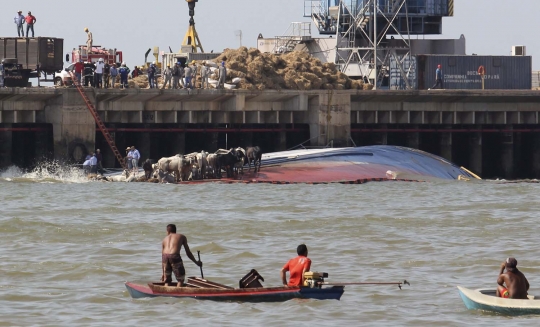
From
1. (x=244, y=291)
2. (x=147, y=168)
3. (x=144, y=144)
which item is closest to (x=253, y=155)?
(x=147, y=168)

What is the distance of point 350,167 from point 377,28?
24.0 meters

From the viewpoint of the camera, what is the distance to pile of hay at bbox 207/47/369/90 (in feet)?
208

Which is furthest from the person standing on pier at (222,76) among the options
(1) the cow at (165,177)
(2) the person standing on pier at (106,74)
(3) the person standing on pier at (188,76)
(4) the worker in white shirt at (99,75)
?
(1) the cow at (165,177)

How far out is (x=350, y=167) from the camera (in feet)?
176

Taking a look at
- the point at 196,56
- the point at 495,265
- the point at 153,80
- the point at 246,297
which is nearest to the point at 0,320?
the point at 246,297

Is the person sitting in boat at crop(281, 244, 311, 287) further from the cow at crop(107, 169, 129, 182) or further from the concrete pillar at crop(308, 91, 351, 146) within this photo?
the concrete pillar at crop(308, 91, 351, 146)

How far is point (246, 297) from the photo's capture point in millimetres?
23688

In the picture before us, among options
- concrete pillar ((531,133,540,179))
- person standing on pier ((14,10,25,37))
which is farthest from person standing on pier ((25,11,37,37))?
concrete pillar ((531,133,540,179))

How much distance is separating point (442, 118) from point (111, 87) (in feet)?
55.8

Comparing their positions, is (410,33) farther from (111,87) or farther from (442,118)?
(111,87)

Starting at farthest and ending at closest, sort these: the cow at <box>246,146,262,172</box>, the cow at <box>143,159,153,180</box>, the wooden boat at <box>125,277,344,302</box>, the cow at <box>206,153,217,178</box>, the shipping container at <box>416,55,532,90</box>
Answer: the shipping container at <box>416,55,532,90</box> → the cow at <box>246,146,262,172</box> → the cow at <box>206,153,217,178</box> → the cow at <box>143,159,153,180</box> → the wooden boat at <box>125,277,344,302</box>

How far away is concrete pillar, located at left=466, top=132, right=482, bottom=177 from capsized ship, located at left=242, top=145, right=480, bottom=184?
7421mm

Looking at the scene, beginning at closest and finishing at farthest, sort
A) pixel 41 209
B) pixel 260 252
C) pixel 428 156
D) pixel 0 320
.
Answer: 1. pixel 0 320
2. pixel 260 252
3. pixel 41 209
4. pixel 428 156

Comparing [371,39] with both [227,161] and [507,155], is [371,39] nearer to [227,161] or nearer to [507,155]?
[507,155]
